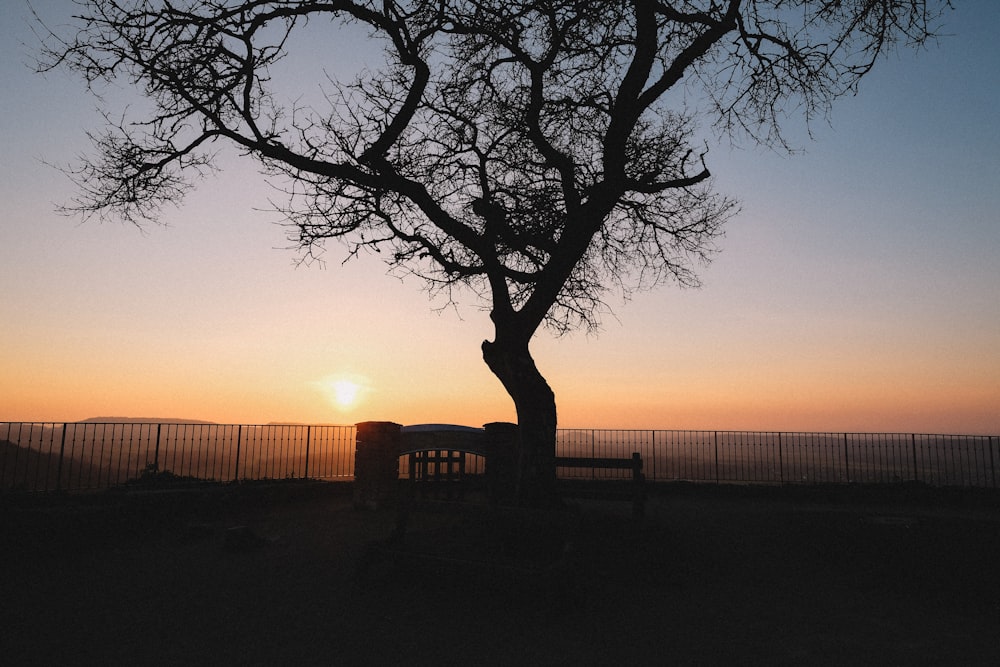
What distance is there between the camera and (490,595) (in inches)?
273

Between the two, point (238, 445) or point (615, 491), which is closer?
point (615, 491)

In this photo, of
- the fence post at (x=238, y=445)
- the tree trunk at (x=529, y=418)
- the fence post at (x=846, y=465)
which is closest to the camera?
the tree trunk at (x=529, y=418)

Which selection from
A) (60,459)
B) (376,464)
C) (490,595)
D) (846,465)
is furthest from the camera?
(846,465)

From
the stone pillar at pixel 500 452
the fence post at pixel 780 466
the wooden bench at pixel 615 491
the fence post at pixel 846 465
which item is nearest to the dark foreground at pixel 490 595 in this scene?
the wooden bench at pixel 615 491

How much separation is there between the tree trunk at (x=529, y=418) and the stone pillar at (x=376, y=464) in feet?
16.0

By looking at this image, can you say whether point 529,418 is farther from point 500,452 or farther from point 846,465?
point 846,465

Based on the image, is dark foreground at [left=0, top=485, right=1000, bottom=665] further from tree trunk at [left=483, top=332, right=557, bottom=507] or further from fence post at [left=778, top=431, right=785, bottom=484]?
fence post at [left=778, top=431, right=785, bottom=484]

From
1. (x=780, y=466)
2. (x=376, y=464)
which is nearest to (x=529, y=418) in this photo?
(x=376, y=464)

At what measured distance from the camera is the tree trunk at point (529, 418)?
1016 centimetres

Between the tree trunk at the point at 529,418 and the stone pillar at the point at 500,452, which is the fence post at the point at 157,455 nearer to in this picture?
the stone pillar at the point at 500,452

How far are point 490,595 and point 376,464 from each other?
8.12m

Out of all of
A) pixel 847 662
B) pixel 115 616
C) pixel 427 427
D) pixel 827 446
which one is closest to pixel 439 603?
pixel 115 616

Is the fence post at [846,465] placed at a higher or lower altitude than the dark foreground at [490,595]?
higher

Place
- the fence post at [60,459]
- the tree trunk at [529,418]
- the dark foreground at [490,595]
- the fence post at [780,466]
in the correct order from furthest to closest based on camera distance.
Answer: the fence post at [780,466]
the fence post at [60,459]
the tree trunk at [529,418]
the dark foreground at [490,595]
